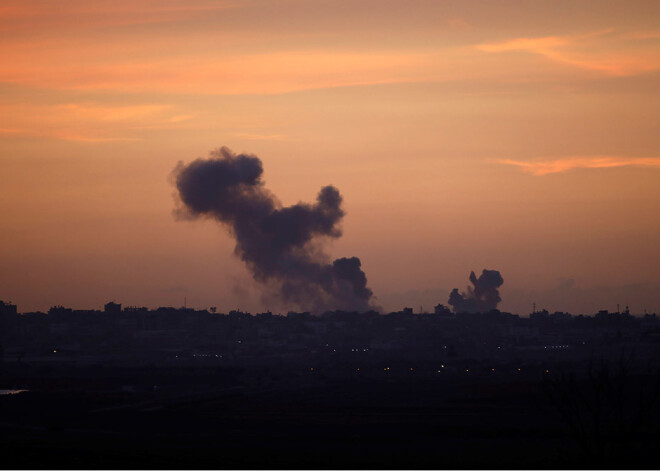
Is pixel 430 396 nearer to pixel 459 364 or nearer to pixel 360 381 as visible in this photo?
pixel 360 381

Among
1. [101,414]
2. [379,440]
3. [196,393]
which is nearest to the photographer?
[379,440]

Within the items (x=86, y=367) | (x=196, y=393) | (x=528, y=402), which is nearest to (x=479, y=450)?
(x=528, y=402)

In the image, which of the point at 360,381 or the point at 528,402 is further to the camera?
the point at 360,381

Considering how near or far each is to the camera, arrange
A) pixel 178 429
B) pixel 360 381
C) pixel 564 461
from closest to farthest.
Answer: pixel 564 461, pixel 178 429, pixel 360 381

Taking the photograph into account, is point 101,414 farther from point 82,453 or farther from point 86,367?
point 86,367

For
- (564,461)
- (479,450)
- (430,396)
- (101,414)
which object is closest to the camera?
(564,461)

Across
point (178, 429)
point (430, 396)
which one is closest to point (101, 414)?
point (178, 429)
